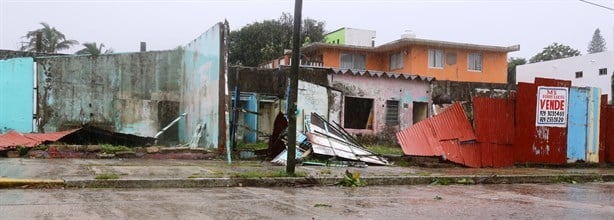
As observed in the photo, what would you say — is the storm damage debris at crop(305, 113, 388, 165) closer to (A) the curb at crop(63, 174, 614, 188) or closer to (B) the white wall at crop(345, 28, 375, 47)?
(A) the curb at crop(63, 174, 614, 188)

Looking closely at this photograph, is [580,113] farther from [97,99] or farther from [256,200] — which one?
[97,99]

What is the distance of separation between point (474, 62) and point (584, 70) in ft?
43.9

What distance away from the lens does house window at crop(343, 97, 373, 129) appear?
67.8 ft

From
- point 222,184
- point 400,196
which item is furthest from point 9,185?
point 400,196

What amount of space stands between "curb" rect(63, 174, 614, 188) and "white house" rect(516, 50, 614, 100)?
28.8m

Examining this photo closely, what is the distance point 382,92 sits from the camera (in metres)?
20.8

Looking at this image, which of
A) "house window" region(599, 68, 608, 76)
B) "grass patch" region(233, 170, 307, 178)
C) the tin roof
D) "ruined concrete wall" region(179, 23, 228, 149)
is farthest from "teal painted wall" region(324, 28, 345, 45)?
"grass patch" region(233, 170, 307, 178)

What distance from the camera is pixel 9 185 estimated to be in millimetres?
9008

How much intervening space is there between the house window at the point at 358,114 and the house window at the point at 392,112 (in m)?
0.69

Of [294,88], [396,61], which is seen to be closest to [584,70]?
[396,61]

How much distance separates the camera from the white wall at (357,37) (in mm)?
38000


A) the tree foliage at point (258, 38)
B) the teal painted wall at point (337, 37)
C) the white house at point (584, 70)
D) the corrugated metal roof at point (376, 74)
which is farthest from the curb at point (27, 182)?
the white house at point (584, 70)

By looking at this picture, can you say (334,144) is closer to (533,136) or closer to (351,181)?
(351,181)

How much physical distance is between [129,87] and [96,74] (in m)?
1.15
